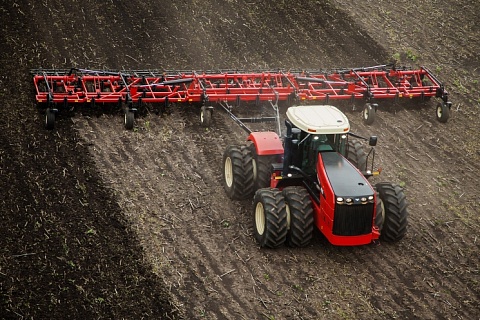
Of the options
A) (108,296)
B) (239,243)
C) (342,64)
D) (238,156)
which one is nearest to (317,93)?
(342,64)

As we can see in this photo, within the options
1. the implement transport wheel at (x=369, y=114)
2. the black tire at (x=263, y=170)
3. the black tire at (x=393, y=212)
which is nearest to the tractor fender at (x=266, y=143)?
the black tire at (x=263, y=170)

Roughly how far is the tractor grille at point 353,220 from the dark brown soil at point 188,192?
0.73 meters

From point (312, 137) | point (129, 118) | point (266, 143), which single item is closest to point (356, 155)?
point (312, 137)

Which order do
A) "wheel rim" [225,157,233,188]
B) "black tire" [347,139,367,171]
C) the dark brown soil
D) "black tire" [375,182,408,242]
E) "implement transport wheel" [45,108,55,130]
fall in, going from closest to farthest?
the dark brown soil, "black tire" [375,182,408,242], "black tire" [347,139,367,171], "wheel rim" [225,157,233,188], "implement transport wheel" [45,108,55,130]

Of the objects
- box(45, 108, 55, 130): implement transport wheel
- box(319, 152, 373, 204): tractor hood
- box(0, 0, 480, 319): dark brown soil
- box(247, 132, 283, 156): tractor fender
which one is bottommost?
box(0, 0, 480, 319): dark brown soil

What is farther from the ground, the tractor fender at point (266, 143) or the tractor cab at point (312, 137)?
the tractor cab at point (312, 137)

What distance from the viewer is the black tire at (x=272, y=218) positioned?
11469 millimetres

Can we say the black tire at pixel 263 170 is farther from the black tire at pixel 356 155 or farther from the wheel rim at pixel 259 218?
the black tire at pixel 356 155

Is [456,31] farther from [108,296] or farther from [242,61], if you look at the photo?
[108,296]

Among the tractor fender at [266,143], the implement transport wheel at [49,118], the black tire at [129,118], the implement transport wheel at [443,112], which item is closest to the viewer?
the tractor fender at [266,143]

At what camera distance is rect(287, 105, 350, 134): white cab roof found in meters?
11.8

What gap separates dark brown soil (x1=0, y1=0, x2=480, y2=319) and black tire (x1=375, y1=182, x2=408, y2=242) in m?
0.33

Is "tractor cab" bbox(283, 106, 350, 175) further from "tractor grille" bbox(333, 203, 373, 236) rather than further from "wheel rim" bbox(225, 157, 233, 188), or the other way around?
"wheel rim" bbox(225, 157, 233, 188)

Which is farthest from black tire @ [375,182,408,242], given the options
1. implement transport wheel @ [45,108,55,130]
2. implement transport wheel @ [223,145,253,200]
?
implement transport wheel @ [45,108,55,130]
